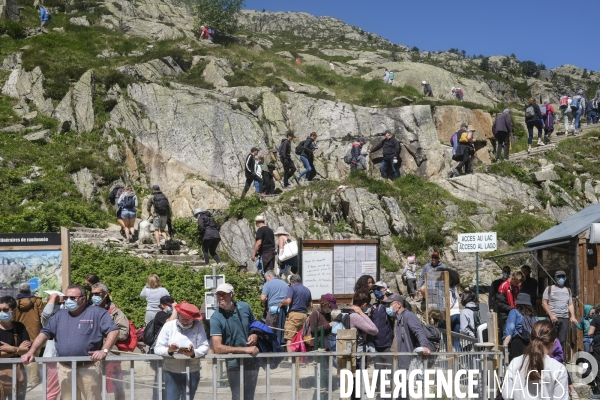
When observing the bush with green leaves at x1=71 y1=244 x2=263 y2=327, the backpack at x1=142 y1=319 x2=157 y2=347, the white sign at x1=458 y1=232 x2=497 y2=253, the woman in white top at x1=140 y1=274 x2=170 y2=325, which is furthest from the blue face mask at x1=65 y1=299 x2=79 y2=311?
the white sign at x1=458 y1=232 x2=497 y2=253

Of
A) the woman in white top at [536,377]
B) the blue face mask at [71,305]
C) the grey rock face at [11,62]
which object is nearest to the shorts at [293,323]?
the blue face mask at [71,305]

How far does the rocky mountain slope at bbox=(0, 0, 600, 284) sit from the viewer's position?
21516mm

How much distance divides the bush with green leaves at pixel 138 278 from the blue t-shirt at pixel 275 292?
13.7ft

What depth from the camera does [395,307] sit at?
347 inches

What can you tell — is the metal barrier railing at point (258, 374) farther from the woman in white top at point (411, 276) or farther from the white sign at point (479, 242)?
the woman in white top at point (411, 276)

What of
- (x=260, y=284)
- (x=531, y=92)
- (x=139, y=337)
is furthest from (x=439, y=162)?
(x=531, y=92)

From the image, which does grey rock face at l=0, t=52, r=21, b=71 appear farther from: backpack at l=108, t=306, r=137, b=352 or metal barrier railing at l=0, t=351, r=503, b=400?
metal barrier railing at l=0, t=351, r=503, b=400

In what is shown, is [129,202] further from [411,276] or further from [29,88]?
[29,88]

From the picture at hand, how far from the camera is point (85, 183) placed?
929 inches

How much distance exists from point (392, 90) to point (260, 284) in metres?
23.1

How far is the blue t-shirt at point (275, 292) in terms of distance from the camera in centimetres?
1141

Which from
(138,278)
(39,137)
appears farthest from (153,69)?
(138,278)

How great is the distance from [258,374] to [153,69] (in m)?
28.7

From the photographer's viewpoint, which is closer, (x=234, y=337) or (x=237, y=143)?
(x=234, y=337)
